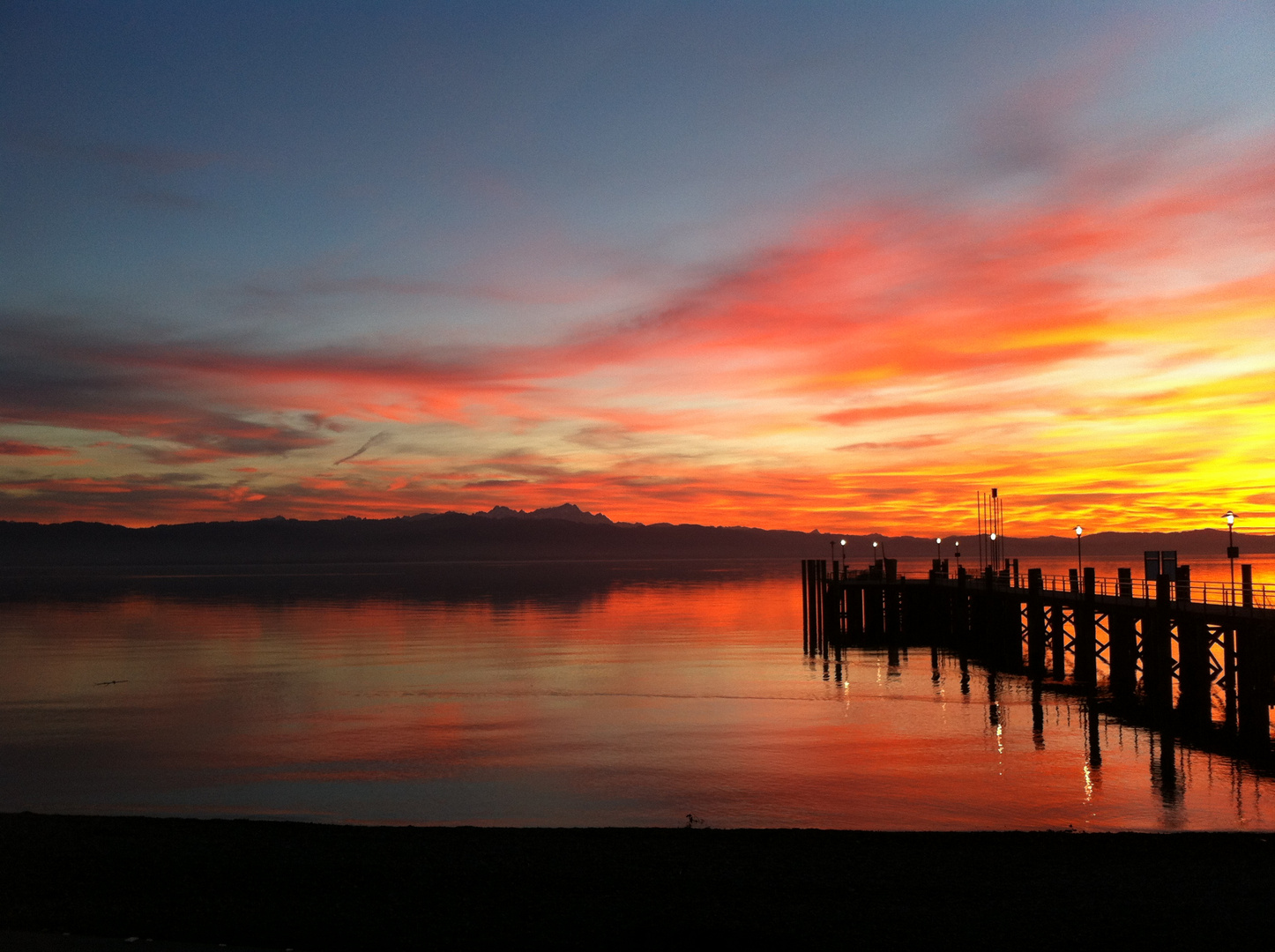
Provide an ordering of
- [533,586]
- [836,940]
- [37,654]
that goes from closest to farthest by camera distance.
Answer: [836,940] → [37,654] → [533,586]

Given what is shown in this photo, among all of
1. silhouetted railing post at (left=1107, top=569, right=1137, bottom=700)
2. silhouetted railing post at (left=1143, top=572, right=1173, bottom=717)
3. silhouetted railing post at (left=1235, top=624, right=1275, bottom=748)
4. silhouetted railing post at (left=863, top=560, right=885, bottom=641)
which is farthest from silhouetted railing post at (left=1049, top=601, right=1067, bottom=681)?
silhouetted railing post at (left=863, top=560, right=885, bottom=641)

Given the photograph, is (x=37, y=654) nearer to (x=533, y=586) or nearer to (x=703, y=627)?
(x=703, y=627)

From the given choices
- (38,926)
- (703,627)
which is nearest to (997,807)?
(38,926)

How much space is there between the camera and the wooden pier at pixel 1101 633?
1226 inches

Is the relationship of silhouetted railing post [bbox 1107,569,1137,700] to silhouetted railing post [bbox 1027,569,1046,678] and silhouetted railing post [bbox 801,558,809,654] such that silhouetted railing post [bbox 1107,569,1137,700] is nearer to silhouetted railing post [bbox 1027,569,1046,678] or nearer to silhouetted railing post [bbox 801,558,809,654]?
silhouetted railing post [bbox 1027,569,1046,678]

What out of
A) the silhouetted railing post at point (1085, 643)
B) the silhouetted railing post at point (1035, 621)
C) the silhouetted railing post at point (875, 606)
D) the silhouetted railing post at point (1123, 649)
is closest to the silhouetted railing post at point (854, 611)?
the silhouetted railing post at point (875, 606)

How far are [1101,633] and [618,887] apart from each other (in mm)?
64602

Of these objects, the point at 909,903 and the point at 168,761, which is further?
the point at 168,761

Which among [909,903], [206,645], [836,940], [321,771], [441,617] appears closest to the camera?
[836,940]

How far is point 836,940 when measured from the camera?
1246 centimetres

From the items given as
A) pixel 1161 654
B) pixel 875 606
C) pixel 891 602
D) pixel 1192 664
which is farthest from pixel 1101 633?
pixel 1161 654

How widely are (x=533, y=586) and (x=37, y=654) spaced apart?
318 feet

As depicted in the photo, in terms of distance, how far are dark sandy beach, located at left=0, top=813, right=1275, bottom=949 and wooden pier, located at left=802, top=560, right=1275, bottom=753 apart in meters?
15.5

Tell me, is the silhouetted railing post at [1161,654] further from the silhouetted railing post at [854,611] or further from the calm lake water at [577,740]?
the silhouetted railing post at [854,611]
